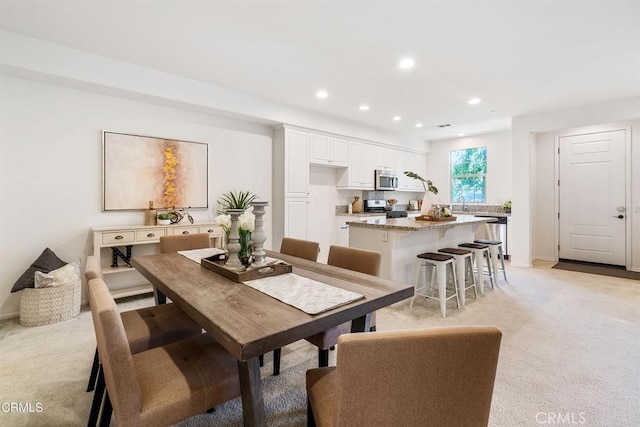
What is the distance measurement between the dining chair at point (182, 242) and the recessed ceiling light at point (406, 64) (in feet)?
8.42

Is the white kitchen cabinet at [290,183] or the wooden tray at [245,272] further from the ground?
the white kitchen cabinet at [290,183]

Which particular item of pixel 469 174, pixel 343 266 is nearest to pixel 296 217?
pixel 343 266

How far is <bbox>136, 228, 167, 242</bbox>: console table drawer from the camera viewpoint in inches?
132

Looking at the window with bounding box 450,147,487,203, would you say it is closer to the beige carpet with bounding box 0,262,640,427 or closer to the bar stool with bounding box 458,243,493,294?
the bar stool with bounding box 458,243,493,294

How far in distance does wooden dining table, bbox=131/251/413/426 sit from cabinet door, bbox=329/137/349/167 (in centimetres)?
363

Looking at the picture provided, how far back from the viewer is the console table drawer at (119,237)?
3172mm

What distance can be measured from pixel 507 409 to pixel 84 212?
406cm

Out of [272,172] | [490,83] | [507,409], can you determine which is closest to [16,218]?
[272,172]

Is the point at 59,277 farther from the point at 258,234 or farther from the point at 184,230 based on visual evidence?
the point at 258,234

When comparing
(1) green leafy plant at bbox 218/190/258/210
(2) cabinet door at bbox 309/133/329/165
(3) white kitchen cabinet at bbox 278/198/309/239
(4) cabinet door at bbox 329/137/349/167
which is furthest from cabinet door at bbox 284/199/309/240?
(4) cabinet door at bbox 329/137/349/167

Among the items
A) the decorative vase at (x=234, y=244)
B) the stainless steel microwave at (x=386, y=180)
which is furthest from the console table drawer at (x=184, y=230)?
the stainless steel microwave at (x=386, y=180)

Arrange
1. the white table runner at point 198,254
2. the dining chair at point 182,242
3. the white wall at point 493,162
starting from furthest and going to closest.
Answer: the white wall at point 493,162, the dining chair at point 182,242, the white table runner at point 198,254

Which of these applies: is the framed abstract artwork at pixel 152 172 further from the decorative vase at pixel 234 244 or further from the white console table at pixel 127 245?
the decorative vase at pixel 234 244

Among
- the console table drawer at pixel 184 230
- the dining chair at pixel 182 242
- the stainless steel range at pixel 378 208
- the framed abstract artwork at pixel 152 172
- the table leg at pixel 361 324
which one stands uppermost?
the framed abstract artwork at pixel 152 172
